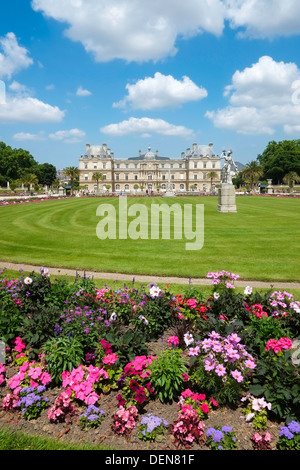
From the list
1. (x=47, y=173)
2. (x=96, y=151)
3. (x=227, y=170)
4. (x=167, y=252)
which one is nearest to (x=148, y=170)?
(x=96, y=151)

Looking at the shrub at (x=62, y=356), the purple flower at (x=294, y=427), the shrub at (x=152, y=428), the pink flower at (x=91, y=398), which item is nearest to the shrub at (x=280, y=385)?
the purple flower at (x=294, y=427)

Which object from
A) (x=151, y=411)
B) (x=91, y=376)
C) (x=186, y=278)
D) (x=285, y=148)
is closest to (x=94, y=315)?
(x=91, y=376)

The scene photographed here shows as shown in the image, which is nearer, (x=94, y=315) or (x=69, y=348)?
(x=69, y=348)

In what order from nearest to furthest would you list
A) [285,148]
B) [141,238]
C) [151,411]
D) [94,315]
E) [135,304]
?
[151,411]
[94,315]
[135,304]
[141,238]
[285,148]

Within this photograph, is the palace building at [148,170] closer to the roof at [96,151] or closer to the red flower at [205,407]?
the roof at [96,151]

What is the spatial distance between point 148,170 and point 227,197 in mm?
89954

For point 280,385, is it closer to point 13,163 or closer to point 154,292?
point 154,292

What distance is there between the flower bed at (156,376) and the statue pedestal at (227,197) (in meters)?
21.5

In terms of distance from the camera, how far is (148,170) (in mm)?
113625

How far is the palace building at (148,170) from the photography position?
111 metres

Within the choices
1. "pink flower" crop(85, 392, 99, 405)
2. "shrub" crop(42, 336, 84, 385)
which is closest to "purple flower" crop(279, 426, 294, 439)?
"pink flower" crop(85, 392, 99, 405)

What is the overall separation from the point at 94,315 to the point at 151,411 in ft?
6.68
